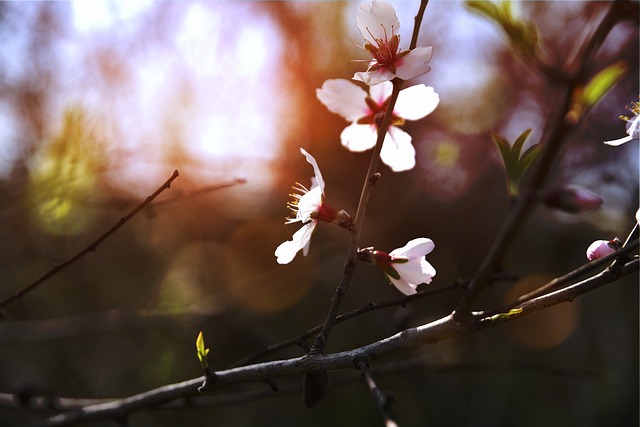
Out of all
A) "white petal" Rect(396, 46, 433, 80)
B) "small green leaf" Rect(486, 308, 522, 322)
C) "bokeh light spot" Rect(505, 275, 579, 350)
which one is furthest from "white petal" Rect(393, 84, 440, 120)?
"bokeh light spot" Rect(505, 275, 579, 350)

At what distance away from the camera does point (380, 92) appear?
91 cm

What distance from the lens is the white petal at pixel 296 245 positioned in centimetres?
74

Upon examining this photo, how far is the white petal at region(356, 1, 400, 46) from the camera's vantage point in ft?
2.53

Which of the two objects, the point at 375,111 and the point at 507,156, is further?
the point at 375,111

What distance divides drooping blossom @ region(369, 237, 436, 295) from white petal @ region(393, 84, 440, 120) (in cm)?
21

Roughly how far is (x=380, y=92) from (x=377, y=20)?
0.15m

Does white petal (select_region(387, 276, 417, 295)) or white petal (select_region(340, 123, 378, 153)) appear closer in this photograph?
white petal (select_region(387, 276, 417, 295))

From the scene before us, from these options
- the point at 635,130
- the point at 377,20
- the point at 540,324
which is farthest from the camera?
the point at 540,324

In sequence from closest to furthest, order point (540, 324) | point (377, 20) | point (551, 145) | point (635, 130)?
point (551, 145), point (635, 130), point (377, 20), point (540, 324)

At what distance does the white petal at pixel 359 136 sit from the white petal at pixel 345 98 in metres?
0.02

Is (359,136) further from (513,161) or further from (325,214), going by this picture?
(513,161)

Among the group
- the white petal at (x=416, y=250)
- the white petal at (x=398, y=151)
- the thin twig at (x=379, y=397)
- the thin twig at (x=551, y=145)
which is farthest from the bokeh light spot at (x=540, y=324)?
the thin twig at (x=551, y=145)

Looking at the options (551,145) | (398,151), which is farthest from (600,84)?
(398,151)

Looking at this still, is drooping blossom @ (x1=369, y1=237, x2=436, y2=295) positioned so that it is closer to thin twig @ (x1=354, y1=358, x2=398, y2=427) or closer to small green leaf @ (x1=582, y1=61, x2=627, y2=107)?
thin twig @ (x1=354, y1=358, x2=398, y2=427)
